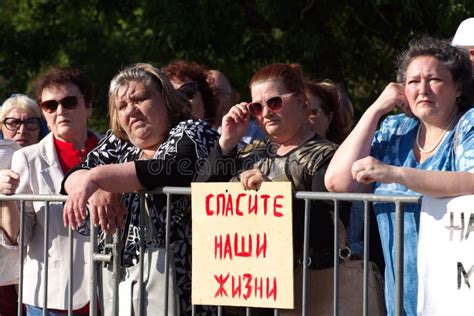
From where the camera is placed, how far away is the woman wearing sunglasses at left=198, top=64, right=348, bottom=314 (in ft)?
18.3

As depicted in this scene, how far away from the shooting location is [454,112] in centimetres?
522

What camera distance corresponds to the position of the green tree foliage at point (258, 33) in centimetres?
1130

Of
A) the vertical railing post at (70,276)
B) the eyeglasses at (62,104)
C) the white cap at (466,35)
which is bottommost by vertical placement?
the vertical railing post at (70,276)

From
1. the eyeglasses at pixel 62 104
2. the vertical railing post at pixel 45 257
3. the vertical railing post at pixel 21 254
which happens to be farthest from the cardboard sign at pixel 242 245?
the eyeglasses at pixel 62 104

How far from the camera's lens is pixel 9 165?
23.8 ft

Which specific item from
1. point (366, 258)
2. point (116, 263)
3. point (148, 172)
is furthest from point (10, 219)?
point (366, 258)

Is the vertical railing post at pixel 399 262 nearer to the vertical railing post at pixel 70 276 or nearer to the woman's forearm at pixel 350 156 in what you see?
the woman's forearm at pixel 350 156

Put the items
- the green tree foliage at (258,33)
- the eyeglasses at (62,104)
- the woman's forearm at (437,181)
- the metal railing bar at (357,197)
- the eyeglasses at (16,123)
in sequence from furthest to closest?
1. the green tree foliage at (258,33)
2. the eyeglasses at (16,123)
3. the eyeglasses at (62,104)
4. the metal railing bar at (357,197)
5. the woman's forearm at (437,181)

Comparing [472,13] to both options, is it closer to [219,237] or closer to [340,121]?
[340,121]

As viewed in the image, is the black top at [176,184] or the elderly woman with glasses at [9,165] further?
the elderly woman with glasses at [9,165]

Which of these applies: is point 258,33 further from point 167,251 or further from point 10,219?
point 167,251

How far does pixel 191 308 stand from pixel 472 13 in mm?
5054

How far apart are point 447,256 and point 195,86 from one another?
119 inches

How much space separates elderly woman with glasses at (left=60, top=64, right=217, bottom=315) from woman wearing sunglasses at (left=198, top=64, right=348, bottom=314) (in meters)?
0.18
